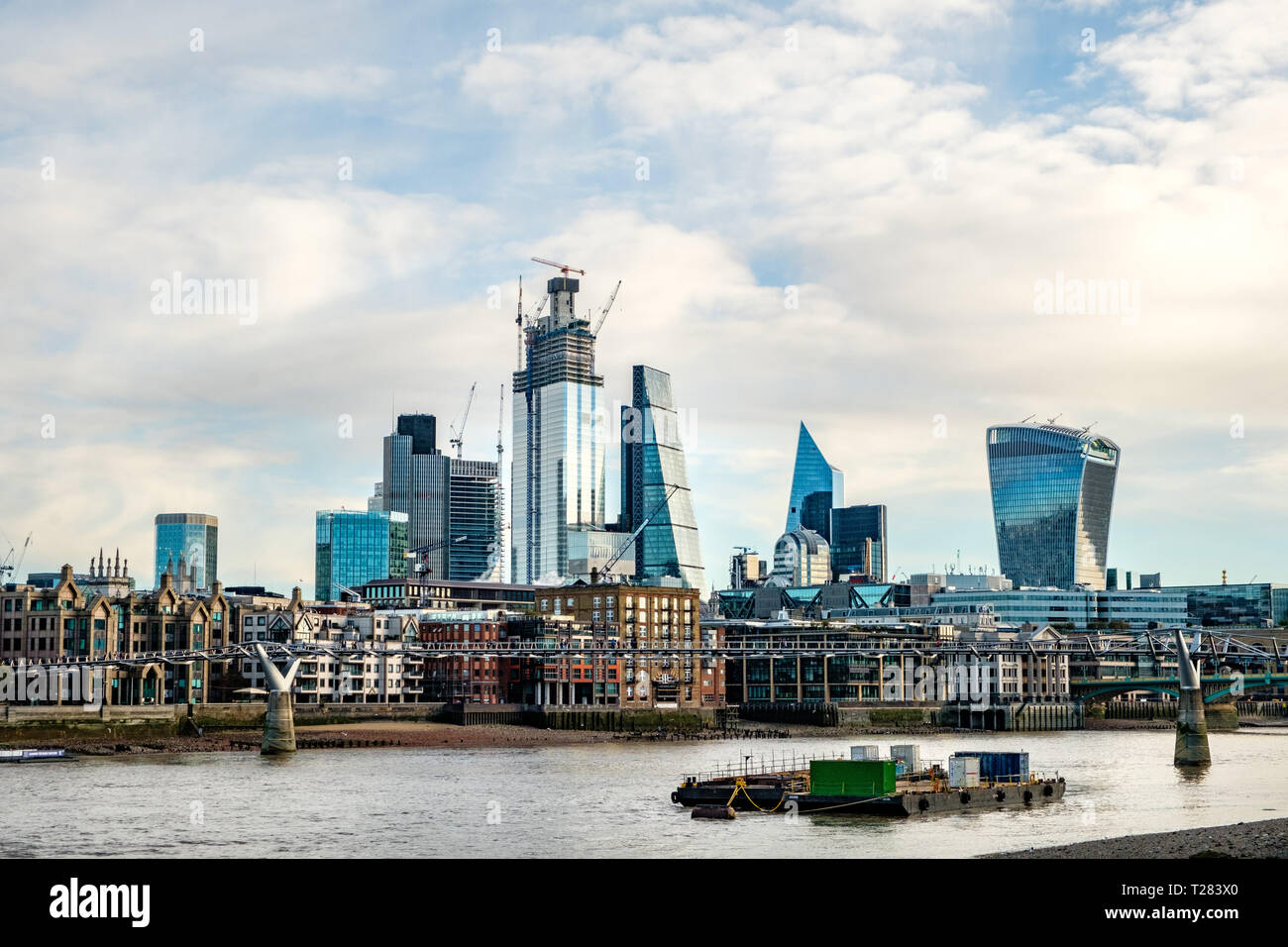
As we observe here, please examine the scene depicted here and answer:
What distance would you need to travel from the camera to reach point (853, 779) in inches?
2771

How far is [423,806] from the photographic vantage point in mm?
70438

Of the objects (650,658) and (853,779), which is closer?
(853,779)

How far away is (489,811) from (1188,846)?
31630mm

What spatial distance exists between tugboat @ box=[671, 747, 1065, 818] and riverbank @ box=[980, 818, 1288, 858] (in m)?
16.9

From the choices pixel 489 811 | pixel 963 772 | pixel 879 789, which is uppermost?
pixel 963 772

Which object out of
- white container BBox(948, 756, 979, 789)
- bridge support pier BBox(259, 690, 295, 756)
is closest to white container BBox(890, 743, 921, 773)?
white container BBox(948, 756, 979, 789)

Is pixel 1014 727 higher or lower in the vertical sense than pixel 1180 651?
lower

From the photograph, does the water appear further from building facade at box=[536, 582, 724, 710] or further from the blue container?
building facade at box=[536, 582, 724, 710]

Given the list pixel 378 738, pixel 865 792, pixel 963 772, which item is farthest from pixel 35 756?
pixel 963 772

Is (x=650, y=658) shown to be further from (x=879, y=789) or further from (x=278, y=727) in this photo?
(x=879, y=789)
